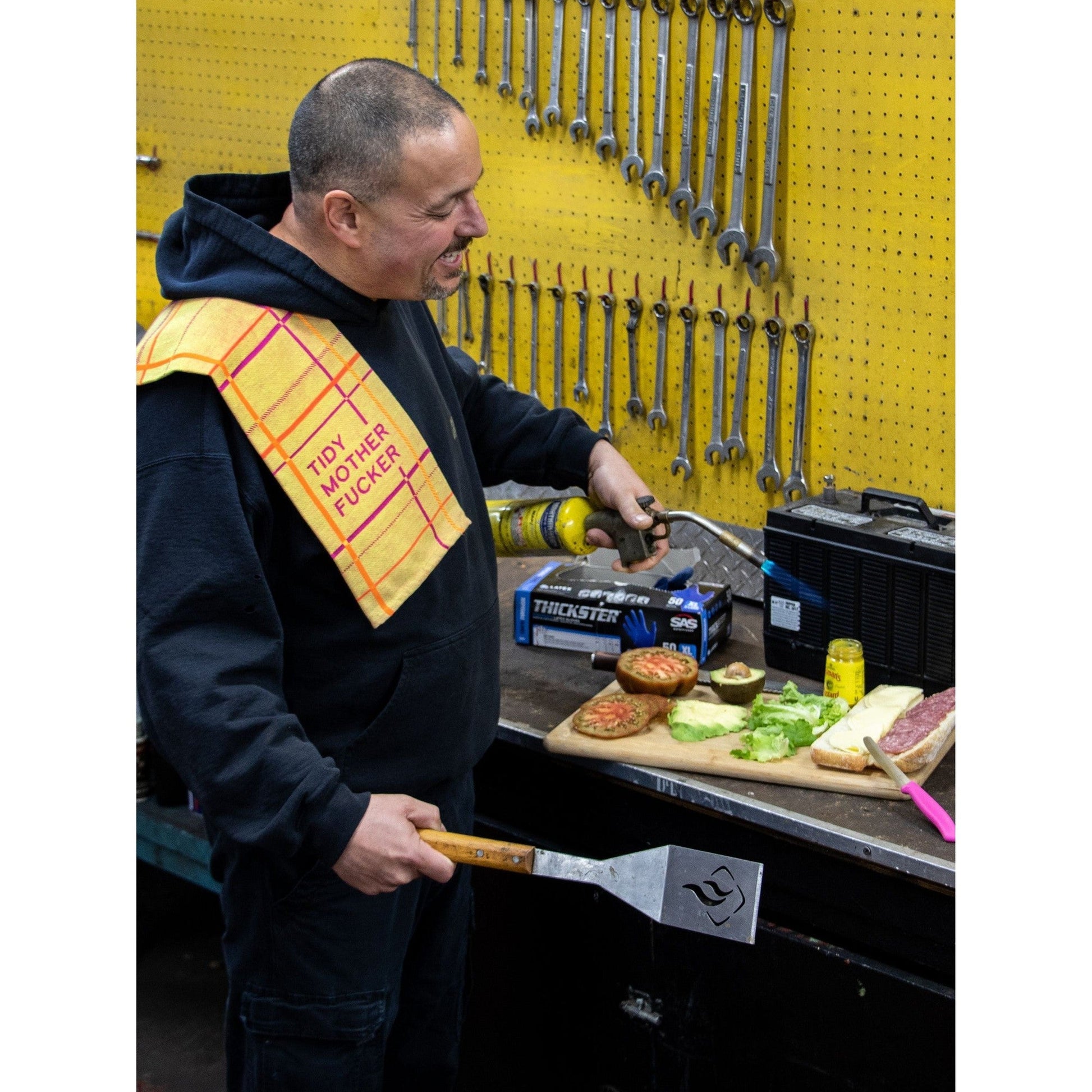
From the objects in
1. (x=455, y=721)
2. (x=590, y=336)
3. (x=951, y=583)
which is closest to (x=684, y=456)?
(x=590, y=336)

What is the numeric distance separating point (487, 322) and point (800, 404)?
846 mm

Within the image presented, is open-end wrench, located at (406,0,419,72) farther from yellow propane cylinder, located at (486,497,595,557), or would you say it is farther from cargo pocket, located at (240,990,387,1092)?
cargo pocket, located at (240,990,387,1092)

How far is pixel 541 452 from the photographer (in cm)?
246

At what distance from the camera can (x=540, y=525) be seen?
2.46m

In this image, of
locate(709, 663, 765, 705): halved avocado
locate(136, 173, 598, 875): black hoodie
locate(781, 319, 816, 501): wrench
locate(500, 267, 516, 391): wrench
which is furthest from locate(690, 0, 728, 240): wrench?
locate(709, 663, 765, 705): halved avocado

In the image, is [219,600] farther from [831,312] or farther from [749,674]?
[831,312]

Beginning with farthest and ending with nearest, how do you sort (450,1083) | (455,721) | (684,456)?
(684,456) → (450,1083) → (455,721)

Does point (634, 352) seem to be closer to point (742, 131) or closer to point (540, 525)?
point (742, 131)

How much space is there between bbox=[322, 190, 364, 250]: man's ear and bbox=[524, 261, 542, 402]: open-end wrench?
130 centimetres

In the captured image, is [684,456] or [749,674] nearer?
[749,674]

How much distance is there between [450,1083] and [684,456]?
4.56 ft

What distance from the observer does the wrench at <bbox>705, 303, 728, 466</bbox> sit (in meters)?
2.89

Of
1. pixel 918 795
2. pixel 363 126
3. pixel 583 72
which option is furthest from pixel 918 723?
pixel 583 72

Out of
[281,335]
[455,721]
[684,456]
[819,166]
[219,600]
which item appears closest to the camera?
[219,600]
